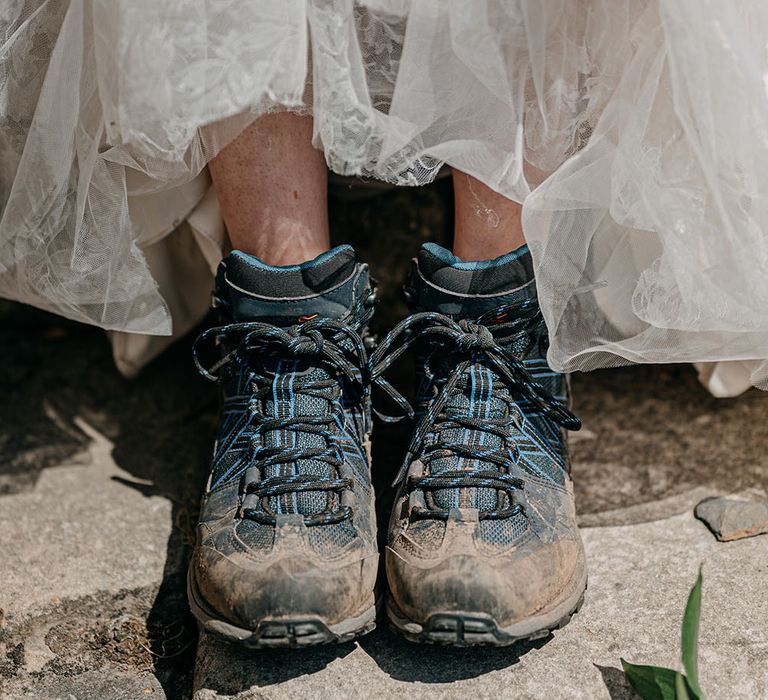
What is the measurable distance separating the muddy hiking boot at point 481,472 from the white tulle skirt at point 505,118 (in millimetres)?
57

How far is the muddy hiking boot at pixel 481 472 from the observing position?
81cm

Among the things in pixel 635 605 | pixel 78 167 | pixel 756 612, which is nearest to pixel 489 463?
pixel 635 605

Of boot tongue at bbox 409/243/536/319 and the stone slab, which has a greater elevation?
boot tongue at bbox 409/243/536/319

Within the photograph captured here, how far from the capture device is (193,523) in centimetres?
109

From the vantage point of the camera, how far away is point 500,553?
83 centimetres

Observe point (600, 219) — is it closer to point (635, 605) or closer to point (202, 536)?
point (635, 605)

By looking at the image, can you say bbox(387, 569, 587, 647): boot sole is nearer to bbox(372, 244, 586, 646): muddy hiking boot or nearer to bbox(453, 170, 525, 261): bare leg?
bbox(372, 244, 586, 646): muddy hiking boot

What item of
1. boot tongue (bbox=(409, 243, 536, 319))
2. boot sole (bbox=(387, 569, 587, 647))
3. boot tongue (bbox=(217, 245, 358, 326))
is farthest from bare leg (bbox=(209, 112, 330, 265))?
boot sole (bbox=(387, 569, 587, 647))

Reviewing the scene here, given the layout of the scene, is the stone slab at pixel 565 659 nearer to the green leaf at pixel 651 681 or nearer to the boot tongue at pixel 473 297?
the green leaf at pixel 651 681

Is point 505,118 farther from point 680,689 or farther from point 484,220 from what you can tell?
point 680,689

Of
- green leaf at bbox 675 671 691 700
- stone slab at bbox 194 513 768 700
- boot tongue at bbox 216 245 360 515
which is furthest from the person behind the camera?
boot tongue at bbox 216 245 360 515

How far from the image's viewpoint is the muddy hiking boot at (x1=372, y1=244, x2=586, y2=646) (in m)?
0.81

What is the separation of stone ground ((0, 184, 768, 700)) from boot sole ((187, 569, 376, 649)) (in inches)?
2.1

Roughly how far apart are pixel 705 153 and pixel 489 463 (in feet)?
1.26
